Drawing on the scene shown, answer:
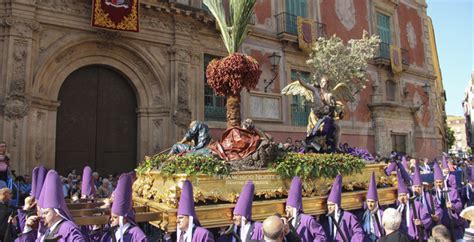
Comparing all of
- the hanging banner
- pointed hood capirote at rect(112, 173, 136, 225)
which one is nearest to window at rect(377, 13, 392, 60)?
the hanging banner

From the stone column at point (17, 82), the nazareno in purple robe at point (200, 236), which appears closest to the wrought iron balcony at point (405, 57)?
the stone column at point (17, 82)

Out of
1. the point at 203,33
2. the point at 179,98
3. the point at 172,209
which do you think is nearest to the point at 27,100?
the point at 179,98

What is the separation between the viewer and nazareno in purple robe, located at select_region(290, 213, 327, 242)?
197 inches

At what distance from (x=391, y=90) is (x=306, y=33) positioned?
8.11 meters

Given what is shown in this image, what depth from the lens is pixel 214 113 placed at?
14.5 metres

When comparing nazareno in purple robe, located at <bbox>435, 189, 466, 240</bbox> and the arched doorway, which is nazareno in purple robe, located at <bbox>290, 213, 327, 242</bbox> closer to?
nazareno in purple robe, located at <bbox>435, 189, 466, 240</bbox>

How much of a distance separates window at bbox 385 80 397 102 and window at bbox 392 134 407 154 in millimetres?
A: 2211

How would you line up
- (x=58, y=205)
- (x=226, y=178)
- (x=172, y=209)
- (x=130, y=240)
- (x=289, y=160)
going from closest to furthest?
1. (x=58, y=205)
2. (x=130, y=240)
3. (x=172, y=209)
4. (x=226, y=178)
5. (x=289, y=160)

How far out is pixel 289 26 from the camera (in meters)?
17.2

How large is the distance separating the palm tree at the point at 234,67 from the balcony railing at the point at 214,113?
25.1ft

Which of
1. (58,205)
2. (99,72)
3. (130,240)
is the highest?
(99,72)

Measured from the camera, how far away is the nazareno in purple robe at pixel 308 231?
4.99m

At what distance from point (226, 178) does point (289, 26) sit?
13.1m

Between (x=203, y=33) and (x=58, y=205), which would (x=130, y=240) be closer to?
(x=58, y=205)
